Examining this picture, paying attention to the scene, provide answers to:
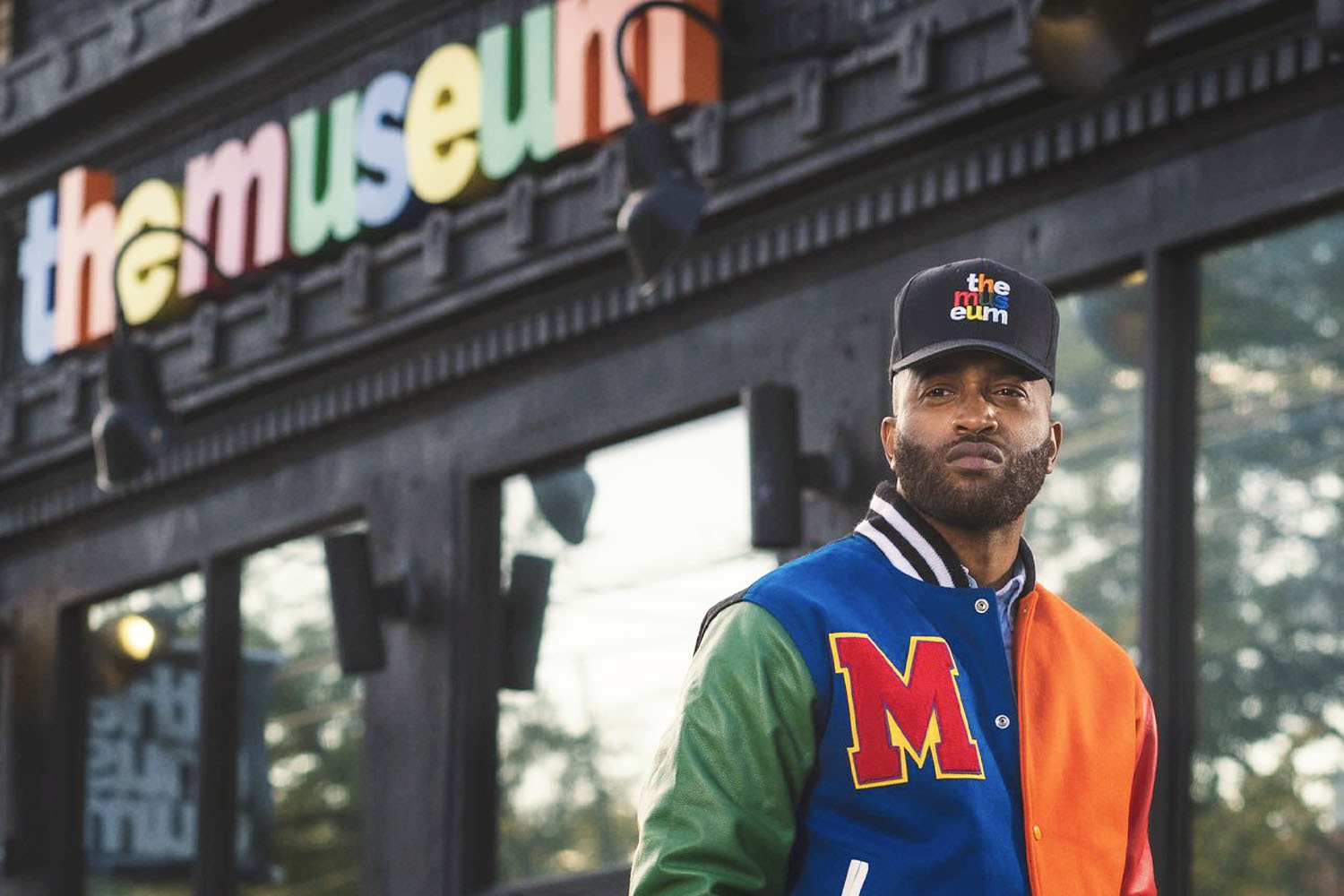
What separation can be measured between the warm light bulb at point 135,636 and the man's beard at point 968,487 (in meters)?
11.5

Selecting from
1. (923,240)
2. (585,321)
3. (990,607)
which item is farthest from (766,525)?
(990,607)

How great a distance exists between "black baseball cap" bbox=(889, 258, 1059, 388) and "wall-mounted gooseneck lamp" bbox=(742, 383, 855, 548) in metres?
6.38

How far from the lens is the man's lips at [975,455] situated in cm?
353

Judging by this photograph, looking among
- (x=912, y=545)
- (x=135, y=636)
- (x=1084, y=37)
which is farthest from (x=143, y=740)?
(x=912, y=545)

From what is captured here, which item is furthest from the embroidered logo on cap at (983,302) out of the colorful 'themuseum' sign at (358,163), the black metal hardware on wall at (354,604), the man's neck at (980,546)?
the black metal hardware on wall at (354,604)

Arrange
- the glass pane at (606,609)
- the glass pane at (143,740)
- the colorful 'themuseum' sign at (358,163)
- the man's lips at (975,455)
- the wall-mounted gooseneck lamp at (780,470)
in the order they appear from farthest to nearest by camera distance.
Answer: the glass pane at (143,740) < the colorful 'themuseum' sign at (358,163) < the glass pane at (606,609) < the wall-mounted gooseneck lamp at (780,470) < the man's lips at (975,455)

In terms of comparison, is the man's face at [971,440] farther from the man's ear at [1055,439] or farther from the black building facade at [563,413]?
the black building facade at [563,413]

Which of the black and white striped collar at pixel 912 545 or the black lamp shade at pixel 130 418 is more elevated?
the black lamp shade at pixel 130 418

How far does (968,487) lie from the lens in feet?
11.6

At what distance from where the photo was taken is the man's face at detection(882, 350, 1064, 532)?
3.54 m

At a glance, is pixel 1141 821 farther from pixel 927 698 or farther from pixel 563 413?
pixel 563 413

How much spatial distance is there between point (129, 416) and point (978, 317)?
9082mm

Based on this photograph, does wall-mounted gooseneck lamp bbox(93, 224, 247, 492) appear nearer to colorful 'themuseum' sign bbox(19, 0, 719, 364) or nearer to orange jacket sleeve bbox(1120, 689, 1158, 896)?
colorful 'themuseum' sign bbox(19, 0, 719, 364)

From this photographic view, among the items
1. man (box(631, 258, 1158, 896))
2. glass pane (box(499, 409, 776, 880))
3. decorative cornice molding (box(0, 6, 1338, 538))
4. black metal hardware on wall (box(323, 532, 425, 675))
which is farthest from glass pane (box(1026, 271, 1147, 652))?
man (box(631, 258, 1158, 896))
